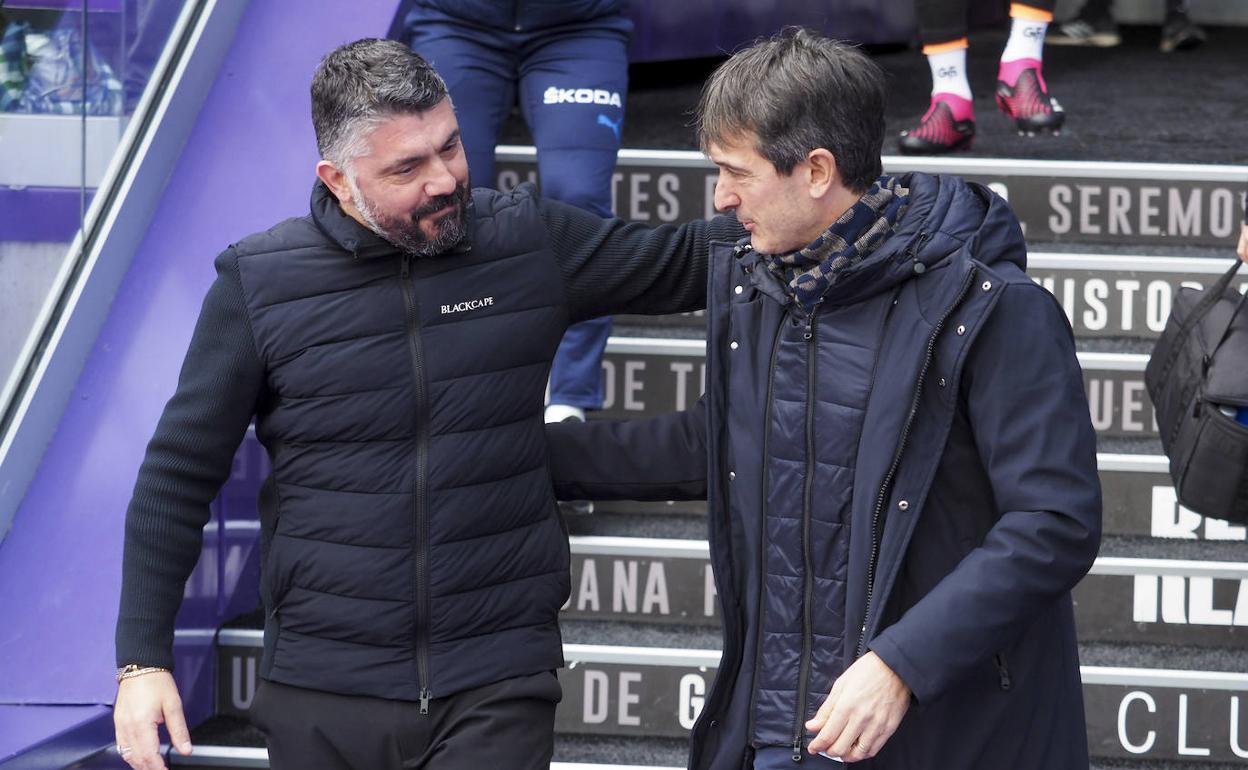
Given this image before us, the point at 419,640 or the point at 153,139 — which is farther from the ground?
the point at 153,139

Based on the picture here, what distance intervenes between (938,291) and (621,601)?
5.94 feet

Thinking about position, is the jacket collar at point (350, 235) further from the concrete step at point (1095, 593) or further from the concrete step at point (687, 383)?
the concrete step at point (687, 383)

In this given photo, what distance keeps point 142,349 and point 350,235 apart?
147cm

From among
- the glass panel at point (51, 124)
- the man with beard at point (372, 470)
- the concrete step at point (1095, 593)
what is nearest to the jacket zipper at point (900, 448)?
the man with beard at point (372, 470)

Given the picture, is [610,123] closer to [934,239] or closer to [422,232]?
[422,232]

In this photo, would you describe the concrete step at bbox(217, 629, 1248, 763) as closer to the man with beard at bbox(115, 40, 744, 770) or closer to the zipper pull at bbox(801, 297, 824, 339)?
the man with beard at bbox(115, 40, 744, 770)

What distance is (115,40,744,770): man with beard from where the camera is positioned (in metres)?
2.22

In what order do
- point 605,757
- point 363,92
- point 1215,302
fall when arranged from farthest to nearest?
point 605,757 < point 1215,302 < point 363,92

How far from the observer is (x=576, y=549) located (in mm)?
3629

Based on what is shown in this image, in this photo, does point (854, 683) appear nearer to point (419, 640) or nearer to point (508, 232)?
point (419, 640)

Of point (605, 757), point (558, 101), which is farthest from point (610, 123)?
point (605, 757)

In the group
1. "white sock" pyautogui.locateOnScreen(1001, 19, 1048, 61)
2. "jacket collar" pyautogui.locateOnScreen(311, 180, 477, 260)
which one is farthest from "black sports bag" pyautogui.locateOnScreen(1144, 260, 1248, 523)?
"white sock" pyautogui.locateOnScreen(1001, 19, 1048, 61)

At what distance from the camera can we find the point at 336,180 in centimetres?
228

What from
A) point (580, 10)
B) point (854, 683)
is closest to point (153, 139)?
point (580, 10)
